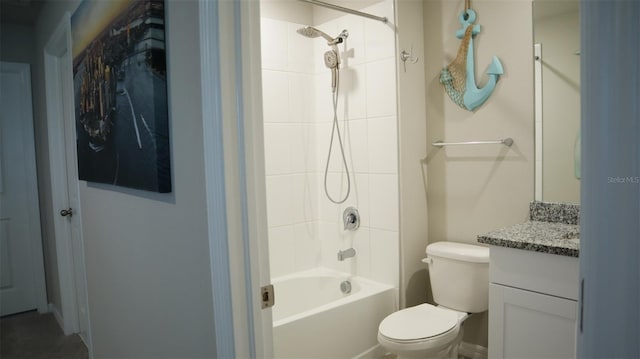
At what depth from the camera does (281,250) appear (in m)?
2.91

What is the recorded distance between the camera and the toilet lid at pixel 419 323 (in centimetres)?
210

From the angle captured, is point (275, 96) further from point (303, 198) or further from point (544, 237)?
point (544, 237)

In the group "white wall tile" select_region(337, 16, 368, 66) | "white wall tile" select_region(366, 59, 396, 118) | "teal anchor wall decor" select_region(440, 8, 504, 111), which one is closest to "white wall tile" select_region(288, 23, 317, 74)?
"white wall tile" select_region(337, 16, 368, 66)

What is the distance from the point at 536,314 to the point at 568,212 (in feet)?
1.98

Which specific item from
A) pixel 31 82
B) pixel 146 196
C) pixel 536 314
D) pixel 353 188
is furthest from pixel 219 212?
pixel 31 82

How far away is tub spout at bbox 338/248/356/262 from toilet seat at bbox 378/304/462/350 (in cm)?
58

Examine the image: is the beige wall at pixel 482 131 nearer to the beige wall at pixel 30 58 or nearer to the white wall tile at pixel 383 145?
the white wall tile at pixel 383 145

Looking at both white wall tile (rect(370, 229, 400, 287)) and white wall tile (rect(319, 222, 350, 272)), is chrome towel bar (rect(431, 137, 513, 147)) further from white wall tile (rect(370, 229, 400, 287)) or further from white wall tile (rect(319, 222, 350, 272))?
white wall tile (rect(319, 222, 350, 272))

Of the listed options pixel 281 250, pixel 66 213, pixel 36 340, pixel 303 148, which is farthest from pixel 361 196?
pixel 36 340

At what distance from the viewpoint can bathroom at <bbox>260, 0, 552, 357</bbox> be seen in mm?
2357

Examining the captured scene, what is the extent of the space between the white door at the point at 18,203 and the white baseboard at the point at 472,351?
345 centimetres

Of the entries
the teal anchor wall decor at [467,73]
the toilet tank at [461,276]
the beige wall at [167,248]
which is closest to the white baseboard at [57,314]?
the beige wall at [167,248]

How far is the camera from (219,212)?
3.67ft

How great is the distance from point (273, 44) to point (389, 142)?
0.98m
